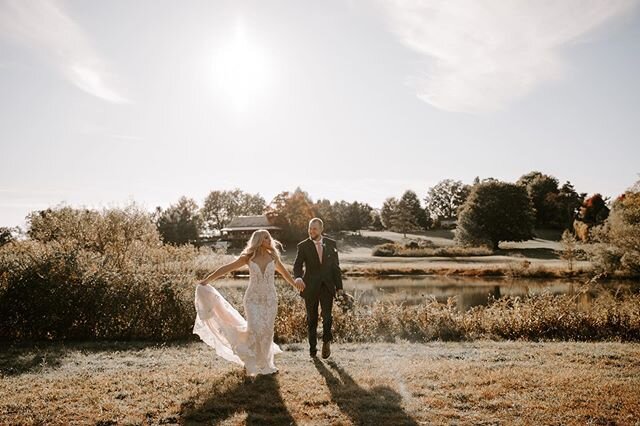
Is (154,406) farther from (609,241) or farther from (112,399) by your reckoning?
(609,241)

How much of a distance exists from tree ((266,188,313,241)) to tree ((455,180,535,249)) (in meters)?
21.8

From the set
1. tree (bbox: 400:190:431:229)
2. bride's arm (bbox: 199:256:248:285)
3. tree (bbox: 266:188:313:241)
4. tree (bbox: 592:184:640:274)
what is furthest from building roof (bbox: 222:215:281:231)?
bride's arm (bbox: 199:256:248:285)

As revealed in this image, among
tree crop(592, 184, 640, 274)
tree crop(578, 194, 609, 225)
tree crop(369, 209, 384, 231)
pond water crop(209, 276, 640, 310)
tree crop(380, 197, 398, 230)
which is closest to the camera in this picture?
pond water crop(209, 276, 640, 310)

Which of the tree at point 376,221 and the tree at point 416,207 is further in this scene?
the tree at point 376,221

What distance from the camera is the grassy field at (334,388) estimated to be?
5258 millimetres

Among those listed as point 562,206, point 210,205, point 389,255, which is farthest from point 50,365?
point 210,205

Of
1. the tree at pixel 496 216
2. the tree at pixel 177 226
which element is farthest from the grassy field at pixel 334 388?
the tree at pixel 177 226

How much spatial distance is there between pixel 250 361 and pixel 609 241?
33.5 metres

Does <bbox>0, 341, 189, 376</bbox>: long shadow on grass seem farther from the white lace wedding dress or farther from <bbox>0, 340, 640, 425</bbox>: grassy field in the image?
the white lace wedding dress

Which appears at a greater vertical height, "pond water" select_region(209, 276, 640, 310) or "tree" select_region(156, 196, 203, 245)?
"tree" select_region(156, 196, 203, 245)

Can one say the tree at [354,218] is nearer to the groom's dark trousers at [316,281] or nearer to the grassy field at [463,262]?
the grassy field at [463,262]

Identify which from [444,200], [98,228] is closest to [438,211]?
[444,200]

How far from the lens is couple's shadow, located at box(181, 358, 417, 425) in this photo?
5.19 metres

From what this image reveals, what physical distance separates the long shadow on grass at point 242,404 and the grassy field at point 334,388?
1 centimetres
